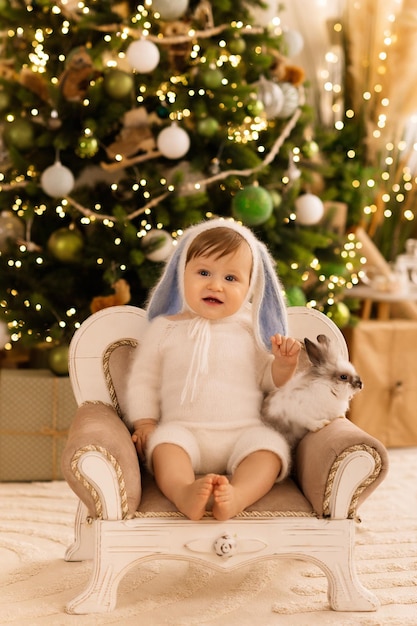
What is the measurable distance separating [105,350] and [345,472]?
2.78ft

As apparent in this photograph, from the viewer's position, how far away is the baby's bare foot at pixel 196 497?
2.21 meters

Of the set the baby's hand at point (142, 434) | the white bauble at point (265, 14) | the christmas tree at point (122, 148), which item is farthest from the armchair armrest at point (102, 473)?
the white bauble at point (265, 14)

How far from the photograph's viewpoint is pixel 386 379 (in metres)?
4.27

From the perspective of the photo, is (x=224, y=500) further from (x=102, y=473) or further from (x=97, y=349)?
(x=97, y=349)

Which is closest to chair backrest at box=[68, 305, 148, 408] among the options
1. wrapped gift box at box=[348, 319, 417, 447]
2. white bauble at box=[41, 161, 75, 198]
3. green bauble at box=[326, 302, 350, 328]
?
white bauble at box=[41, 161, 75, 198]

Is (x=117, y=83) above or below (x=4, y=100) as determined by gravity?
above

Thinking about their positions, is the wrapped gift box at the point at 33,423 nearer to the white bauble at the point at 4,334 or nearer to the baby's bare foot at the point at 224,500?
the white bauble at the point at 4,334

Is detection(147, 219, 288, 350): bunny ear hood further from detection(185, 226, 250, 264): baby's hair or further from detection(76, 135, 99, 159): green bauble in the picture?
detection(76, 135, 99, 159): green bauble

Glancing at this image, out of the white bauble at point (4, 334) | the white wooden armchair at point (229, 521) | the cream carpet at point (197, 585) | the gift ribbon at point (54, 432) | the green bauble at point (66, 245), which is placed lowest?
the gift ribbon at point (54, 432)

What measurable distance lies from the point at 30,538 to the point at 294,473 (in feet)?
3.35

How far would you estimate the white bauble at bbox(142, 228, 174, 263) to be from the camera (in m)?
3.58

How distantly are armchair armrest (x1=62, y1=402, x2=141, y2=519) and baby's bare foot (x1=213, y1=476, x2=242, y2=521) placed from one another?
0.77 ft

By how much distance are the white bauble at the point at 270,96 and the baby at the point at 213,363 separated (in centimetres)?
138

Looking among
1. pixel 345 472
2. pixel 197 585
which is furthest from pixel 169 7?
pixel 197 585
